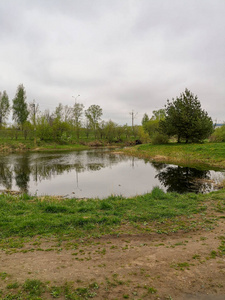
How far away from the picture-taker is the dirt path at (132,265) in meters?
3.68

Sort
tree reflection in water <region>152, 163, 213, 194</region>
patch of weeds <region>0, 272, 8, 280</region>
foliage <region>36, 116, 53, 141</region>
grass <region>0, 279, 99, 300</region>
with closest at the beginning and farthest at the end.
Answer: grass <region>0, 279, 99, 300</region> < patch of weeds <region>0, 272, 8, 280</region> < tree reflection in water <region>152, 163, 213, 194</region> < foliage <region>36, 116, 53, 141</region>

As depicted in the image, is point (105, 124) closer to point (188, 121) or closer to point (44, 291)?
point (188, 121)

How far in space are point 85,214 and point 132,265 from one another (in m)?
3.56

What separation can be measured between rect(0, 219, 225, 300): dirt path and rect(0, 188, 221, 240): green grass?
745 mm

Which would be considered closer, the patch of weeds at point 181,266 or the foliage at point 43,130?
the patch of weeds at point 181,266

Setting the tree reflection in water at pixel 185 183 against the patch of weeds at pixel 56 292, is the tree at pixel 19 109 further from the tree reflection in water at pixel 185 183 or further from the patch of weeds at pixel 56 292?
the patch of weeds at pixel 56 292

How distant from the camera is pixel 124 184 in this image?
14797mm

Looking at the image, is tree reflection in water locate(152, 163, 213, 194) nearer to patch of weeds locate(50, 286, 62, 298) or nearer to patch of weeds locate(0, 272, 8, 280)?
patch of weeds locate(50, 286, 62, 298)

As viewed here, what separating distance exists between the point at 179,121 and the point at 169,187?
26.2 metres

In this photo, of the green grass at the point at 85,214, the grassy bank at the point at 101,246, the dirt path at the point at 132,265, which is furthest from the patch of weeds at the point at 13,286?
the green grass at the point at 85,214

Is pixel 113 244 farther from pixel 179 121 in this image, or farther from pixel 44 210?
pixel 179 121

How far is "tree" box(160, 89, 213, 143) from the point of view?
35688mm

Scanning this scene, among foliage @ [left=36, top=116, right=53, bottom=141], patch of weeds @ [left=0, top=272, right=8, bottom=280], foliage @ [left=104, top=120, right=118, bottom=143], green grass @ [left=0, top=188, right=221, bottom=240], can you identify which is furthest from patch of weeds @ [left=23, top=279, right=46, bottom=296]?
foliage @ [left=104, top=120, right=118, bottom=143]

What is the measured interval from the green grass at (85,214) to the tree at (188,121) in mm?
28660
